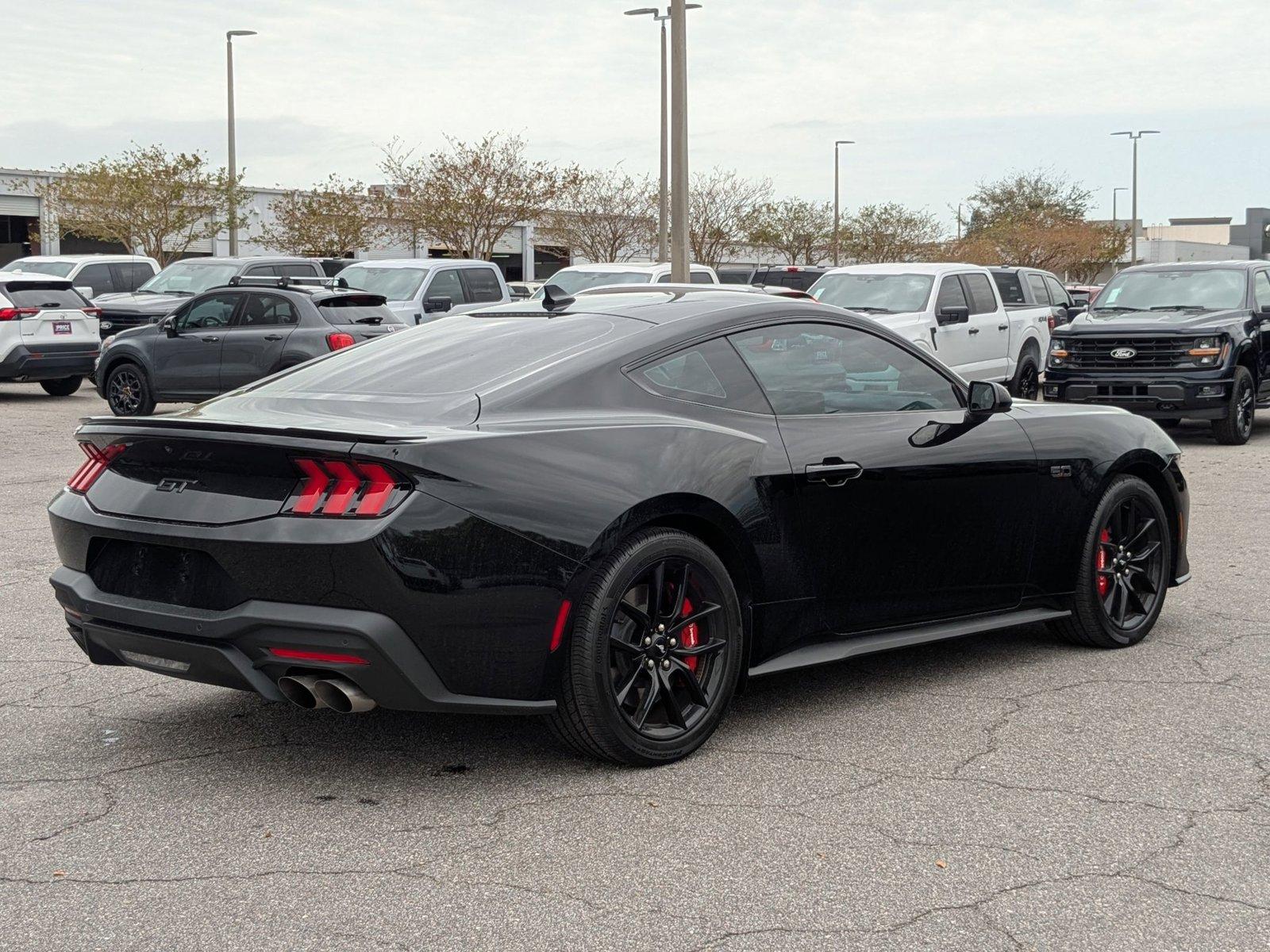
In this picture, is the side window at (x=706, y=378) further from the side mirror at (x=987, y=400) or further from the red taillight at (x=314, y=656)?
the red taillight at (x=314, y=656)

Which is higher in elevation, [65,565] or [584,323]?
[584,323]

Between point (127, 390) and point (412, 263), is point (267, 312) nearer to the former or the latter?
point (127, 390)

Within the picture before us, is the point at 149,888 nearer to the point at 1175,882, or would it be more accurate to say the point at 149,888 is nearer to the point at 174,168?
the point at 1175,882

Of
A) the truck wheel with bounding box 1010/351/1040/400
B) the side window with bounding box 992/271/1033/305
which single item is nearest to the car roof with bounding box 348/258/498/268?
the side window with bounding box 992/271/1033/305

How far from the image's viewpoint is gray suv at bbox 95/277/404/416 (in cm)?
1769

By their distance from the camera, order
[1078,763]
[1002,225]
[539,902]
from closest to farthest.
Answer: [539,902]
[1078,763]
[1002,225]

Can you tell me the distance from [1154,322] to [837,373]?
456 inches

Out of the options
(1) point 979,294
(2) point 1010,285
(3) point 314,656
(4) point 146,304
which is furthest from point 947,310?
(3) point 314,656

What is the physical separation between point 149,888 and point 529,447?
1594mm

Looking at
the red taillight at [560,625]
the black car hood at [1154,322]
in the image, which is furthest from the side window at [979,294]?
the red taillight at [560,625]

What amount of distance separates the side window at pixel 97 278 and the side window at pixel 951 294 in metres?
16.7

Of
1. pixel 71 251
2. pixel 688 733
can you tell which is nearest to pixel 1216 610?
pixel 688 733

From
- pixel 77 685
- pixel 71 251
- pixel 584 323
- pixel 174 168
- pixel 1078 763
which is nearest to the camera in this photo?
pixel 1078 763

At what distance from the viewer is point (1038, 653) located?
6.50 m
